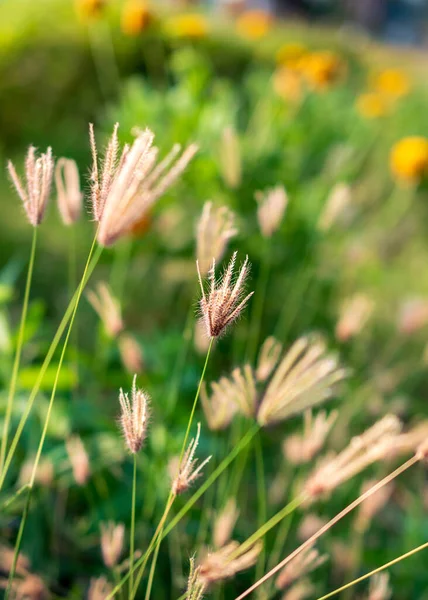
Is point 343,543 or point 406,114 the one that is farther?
point 406,114

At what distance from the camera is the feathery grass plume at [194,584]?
41 centimetres

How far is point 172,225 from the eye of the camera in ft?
5.36

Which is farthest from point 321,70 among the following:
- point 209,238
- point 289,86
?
point 209,238

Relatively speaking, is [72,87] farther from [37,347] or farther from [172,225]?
[37,347]

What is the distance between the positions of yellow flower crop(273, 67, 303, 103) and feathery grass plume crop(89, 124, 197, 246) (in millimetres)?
1677

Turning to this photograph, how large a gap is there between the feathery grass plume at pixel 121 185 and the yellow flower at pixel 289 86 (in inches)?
66.0

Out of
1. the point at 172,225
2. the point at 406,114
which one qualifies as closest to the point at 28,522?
the point at 172,225

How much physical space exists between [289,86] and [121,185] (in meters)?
1.87

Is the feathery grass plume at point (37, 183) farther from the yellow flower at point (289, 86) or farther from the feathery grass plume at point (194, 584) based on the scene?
the yellow flower at point (289, 86)

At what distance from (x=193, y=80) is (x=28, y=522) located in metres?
1.23

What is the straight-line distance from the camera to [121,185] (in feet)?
1.40

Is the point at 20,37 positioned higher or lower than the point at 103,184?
lower

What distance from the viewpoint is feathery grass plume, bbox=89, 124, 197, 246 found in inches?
16.0

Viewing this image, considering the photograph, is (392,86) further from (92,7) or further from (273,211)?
(273,211)
